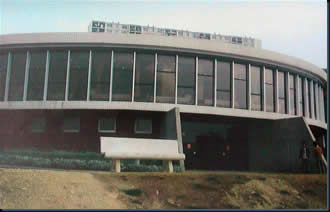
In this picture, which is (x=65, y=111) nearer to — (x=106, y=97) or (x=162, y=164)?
(x=106, y=97)

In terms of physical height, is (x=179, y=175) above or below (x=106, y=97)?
below

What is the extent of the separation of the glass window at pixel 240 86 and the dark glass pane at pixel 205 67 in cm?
142

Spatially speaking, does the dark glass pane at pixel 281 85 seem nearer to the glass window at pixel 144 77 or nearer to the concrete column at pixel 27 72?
the glass window at pixel 144 77

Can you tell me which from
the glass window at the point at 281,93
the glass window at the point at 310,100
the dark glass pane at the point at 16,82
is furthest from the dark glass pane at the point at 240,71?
the dark glass pane at the point at 16,82

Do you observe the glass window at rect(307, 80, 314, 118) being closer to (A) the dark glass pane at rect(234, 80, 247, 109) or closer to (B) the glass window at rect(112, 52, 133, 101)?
(A) the dark glass pane at rect(234, 80, 247, 109)

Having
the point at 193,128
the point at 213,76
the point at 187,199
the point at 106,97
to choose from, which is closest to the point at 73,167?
the point at 106,97

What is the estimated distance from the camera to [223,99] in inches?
739

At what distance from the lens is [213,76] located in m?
18.9

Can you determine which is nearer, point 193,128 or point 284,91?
point 193,128

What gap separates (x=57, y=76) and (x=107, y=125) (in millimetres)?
3492

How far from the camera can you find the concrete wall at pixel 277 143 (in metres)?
16.3

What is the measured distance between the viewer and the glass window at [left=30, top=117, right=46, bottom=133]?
16.6 meters

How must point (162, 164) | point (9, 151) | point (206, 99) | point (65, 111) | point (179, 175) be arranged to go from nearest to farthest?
point (179, 175) < point (162, 164) < point (9, 151) < point (65, 111) < point (206, 99)

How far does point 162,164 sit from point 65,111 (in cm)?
656
